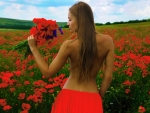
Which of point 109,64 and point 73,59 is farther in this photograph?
point 109,64

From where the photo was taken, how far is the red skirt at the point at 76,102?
2.86m

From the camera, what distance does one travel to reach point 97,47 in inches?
111

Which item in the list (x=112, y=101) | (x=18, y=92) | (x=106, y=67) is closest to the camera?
(x=106, y=67)

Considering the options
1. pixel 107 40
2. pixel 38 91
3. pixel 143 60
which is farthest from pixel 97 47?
pixel 143 60

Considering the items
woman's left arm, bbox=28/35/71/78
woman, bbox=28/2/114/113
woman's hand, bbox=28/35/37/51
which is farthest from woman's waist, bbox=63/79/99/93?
woman's hand, bbox=28/35/37/51

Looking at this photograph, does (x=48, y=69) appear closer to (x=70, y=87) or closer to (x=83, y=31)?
(x=70, y=87)

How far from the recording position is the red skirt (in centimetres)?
286

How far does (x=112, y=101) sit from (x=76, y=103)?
7.43 feet

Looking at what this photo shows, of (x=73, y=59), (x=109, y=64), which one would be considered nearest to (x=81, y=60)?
(x=73, y=59)

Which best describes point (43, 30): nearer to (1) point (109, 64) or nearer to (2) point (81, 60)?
(2) point (81, 60)

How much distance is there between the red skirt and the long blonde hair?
0.48ft

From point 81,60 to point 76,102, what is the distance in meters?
0.40

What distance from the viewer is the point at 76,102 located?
2863 mm

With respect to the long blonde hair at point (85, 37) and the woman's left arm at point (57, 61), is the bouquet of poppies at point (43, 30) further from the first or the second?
the long blonde hair at point (85, 37)
